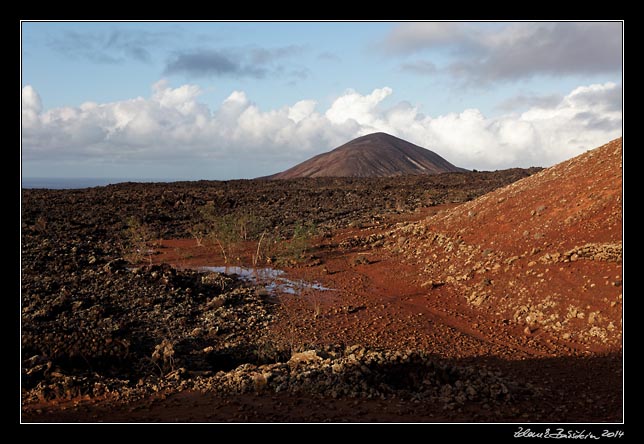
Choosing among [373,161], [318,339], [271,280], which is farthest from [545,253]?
[373,161]

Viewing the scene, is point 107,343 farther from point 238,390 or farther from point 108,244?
point 108,244

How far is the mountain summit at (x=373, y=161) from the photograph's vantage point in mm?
108762

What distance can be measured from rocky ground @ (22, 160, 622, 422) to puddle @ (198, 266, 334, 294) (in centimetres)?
38

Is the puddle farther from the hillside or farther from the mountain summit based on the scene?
the mountain summit

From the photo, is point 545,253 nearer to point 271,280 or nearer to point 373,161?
point 271,280

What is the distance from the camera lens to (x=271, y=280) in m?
14.2

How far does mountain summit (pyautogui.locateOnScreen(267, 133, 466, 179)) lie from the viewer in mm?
108762

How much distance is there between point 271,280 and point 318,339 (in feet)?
16.7

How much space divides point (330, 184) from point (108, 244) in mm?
34461

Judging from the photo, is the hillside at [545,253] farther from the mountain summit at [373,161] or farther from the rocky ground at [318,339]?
the mountain summit at [373,161]

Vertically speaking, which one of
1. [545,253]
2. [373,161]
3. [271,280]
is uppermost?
[373,161]

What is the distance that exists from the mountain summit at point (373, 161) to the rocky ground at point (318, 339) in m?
87.9

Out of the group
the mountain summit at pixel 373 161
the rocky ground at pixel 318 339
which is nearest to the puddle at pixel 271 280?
the rocky ground at pixel 318 339

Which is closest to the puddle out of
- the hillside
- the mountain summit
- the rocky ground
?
the rocky ground
